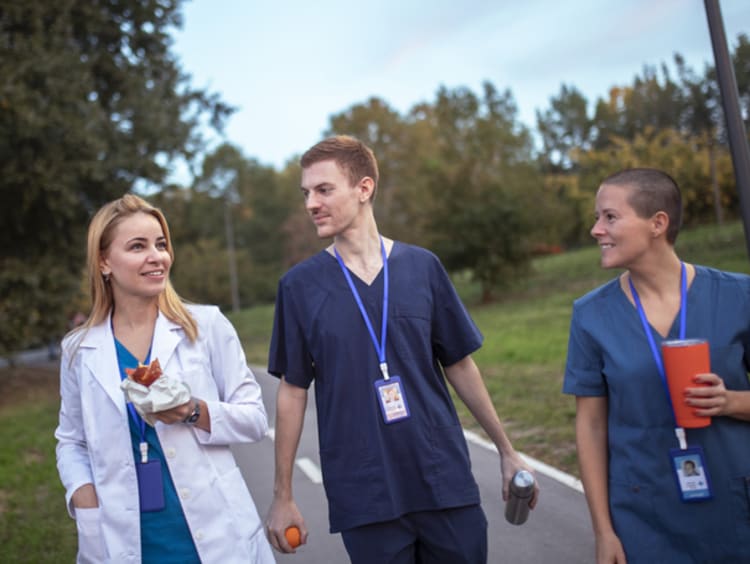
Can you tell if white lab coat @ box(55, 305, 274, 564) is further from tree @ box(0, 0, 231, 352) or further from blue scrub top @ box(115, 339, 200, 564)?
tree @ box(0, 0, 231, 352)

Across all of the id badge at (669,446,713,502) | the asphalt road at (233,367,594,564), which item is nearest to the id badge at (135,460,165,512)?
the id badge at (669,446,713,502)

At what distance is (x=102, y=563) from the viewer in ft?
9.80

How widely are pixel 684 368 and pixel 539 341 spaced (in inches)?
595

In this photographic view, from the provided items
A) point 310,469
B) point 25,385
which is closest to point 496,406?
point 310,469

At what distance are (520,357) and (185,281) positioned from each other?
56207 mm

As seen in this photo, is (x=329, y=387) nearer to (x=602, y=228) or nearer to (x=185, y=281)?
(x=602, y=228)

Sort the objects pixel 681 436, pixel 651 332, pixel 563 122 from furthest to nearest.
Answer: pixel 563 122, pixel 651 332, pixel 681 436

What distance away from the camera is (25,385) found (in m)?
20.5

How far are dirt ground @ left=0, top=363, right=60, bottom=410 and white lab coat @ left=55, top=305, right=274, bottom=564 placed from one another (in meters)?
15.7

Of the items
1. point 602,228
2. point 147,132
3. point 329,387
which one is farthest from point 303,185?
point 147,132

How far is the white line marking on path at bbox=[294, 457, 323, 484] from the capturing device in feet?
25.9

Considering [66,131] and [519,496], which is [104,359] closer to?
[519,496]

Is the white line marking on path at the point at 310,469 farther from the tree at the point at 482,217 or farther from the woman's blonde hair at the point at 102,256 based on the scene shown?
the tree at the point at 482,217

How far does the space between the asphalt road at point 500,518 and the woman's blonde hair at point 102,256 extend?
2970 mm
